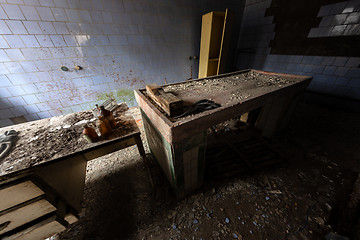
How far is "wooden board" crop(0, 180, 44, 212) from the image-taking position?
0.95m

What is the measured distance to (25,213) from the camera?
1.08m

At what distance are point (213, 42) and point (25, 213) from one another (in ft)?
15.0

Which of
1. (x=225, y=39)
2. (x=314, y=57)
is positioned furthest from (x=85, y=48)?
(x=314, y=57)

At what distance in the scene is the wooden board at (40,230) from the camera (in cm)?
108

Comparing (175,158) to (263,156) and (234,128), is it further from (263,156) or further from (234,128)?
(234,128)

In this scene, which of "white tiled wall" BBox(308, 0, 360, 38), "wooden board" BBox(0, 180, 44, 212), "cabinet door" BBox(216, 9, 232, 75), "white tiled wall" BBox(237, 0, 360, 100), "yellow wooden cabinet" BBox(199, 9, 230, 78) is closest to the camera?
"wooden board" BBox(0, 180, 44, 212)

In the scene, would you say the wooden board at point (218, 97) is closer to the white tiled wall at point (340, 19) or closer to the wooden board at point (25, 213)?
the wooden board at point (25, 213)

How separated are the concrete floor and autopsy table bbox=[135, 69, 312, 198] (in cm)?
28

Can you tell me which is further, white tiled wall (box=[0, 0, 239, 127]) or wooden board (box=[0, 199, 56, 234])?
white tiled wall (box=[0, 0, 239, 127])

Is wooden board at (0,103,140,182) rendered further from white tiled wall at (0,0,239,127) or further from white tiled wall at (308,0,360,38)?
white tiled wall at (308,0,360,38)

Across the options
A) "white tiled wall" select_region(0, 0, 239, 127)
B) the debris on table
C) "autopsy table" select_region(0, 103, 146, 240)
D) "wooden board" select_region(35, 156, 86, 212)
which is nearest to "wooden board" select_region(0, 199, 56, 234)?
"autopsy table" select_region(0, 103, 146, 240)

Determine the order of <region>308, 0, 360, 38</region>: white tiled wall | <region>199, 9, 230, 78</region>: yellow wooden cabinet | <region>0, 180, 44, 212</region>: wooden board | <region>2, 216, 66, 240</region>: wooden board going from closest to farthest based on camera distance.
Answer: <region>0, 180, 44, 212</region>: wooden board
<region>2, 216, 66, 240</region>: wooden board
<region>308, 0, 360, 38</region>: white tiled wall
<region>199, 9, 230, 78</region>: yellow wooden cabinet

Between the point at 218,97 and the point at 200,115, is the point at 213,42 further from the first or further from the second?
the point at 200,115

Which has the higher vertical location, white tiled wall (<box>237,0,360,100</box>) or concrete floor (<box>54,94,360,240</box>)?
white tiled wall (<box>237,0,360,100</box>)
